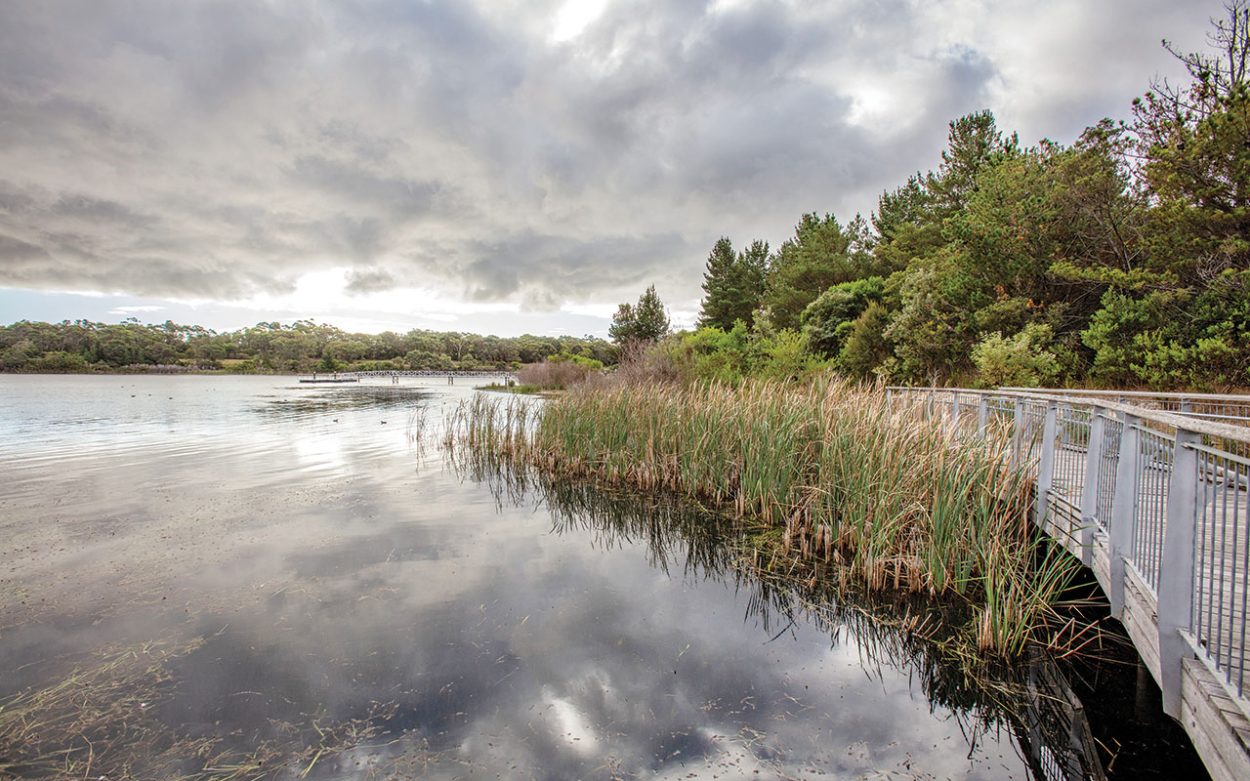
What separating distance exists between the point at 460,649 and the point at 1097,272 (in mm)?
14817

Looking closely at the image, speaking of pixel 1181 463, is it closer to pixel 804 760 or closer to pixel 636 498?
pixel 804 760

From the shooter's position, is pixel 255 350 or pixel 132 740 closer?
pixel 132 740

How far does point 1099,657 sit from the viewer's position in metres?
3.83

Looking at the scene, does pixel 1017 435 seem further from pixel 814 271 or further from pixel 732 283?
pixel 732 283

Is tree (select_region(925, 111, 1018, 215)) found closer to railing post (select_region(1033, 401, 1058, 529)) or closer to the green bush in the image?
the green bush

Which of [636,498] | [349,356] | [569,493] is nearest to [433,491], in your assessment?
[569,493]

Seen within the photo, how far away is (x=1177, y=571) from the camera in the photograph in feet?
7.81

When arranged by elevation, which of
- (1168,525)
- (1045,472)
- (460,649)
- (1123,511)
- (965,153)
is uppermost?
(965,153)

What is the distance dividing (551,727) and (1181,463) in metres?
3.43

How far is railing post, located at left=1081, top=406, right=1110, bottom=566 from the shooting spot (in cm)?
401

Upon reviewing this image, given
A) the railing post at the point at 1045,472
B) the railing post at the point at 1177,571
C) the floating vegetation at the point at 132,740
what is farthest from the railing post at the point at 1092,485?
the floating vegetation at the point at 132,740

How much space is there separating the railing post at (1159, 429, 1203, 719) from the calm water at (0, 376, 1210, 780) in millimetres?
893

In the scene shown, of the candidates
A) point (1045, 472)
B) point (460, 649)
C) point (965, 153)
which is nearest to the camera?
point (460, 649)

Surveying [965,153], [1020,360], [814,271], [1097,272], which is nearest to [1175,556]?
[1020,360]
